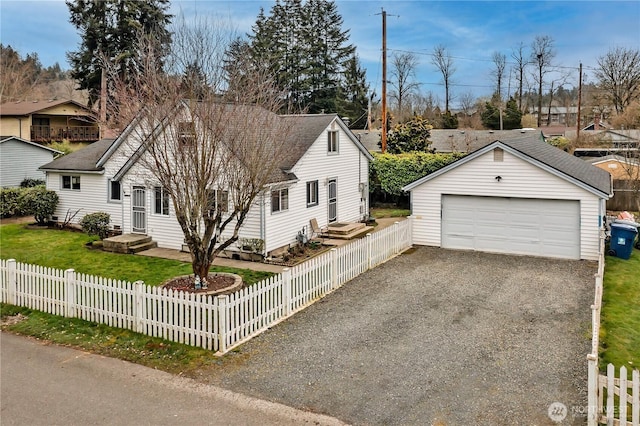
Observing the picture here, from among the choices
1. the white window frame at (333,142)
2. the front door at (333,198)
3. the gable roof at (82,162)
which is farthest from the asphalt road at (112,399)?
the white window frame at (333,142)

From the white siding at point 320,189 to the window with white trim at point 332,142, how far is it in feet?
0.69

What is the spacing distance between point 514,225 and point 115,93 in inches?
515

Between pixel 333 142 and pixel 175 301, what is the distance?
12921mm

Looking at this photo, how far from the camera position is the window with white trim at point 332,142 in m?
20.2

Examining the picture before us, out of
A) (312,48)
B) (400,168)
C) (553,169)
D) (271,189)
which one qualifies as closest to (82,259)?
(271,189)

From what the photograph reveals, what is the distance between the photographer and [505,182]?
16.8 m

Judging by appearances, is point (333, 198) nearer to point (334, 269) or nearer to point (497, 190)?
point (497, 190)

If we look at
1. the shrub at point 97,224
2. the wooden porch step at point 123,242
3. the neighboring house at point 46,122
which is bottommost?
the wooden porch step at point 123,242

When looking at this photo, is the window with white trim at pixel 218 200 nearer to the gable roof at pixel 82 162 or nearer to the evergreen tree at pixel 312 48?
the gable roof at pixel 82 162

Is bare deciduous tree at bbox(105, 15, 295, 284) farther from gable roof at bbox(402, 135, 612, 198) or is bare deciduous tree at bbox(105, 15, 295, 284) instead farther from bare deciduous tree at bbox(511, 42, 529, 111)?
bare deciduous tree at bbox(511, 42, 529, 111)

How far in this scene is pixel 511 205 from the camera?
55.5 ft

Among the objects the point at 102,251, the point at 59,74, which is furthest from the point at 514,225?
the point at 59,74

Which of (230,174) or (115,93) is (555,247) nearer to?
(230,174)

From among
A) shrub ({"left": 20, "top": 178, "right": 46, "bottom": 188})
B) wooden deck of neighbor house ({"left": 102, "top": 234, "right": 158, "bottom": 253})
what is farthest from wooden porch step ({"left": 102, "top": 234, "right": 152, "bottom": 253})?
shrub ({"left": 20, "top": 178, "right": 46, "bottom": 188})
